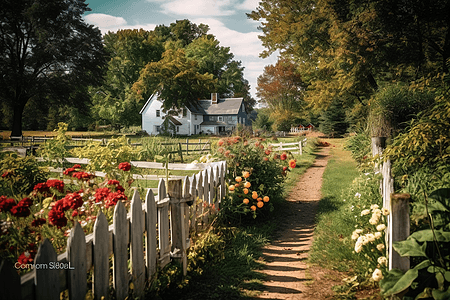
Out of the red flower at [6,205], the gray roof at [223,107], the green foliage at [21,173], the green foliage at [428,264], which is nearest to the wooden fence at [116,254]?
the red flower at [6,205]

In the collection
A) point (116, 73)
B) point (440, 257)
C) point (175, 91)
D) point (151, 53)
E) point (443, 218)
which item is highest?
point (151, 53)

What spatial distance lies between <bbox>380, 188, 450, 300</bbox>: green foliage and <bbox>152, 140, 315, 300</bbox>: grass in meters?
1.41

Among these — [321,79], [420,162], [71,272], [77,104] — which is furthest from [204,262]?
[77,104]

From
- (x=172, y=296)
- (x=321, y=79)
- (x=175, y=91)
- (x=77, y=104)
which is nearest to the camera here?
(x=172, y=296)

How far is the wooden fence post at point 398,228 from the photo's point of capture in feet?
8.14

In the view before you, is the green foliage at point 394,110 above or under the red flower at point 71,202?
above

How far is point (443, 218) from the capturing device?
103 inches

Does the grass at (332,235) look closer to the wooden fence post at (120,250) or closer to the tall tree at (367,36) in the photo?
the wooden fence post at (120,250)

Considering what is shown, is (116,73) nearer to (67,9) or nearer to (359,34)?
(67,9)

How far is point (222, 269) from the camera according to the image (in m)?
3.70

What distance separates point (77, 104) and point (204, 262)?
33303 mm

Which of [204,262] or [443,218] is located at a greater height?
[443,218]

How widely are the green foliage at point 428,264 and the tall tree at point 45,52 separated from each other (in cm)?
2914

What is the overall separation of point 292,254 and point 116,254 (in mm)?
2675
